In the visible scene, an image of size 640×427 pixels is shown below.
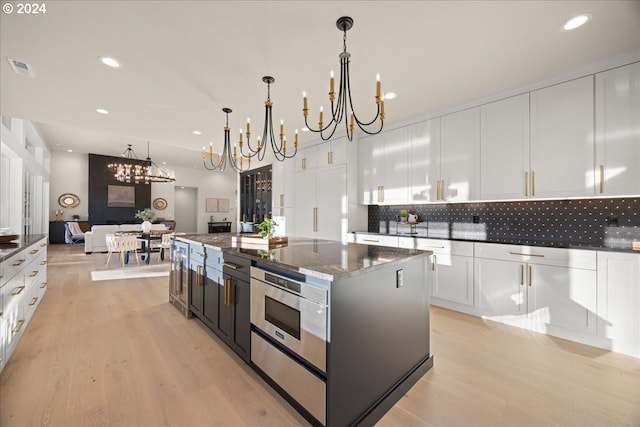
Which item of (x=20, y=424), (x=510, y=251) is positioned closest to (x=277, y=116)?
(x=510, y=251)

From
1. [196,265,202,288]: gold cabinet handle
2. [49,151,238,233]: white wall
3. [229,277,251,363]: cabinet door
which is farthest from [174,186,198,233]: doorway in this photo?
[229,277,251,363]: cabinet door

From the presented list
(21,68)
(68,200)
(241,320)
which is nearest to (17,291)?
(241,320)

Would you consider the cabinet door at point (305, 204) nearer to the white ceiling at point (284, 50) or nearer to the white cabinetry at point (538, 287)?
the white ceiling at point (284, 50)

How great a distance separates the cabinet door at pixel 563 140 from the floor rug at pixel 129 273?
5960mm

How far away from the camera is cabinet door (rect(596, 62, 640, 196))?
2.31 m

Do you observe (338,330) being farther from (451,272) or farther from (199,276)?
(451,272)

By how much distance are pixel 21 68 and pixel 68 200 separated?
30.5ft

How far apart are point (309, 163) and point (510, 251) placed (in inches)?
138

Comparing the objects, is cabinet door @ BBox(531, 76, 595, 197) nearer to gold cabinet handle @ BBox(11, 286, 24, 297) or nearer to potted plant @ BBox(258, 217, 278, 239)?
potted plant @ BBox(258, 217, 278, 239)

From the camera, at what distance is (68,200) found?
958cm

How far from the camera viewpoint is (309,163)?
5.19 meters

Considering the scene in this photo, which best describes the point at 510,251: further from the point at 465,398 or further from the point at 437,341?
the point at 465,398

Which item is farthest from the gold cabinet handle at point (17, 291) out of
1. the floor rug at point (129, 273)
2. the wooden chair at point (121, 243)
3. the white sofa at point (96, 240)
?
the white sofa at point (96, 240)

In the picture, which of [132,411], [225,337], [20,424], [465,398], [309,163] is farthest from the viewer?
[309,163]
